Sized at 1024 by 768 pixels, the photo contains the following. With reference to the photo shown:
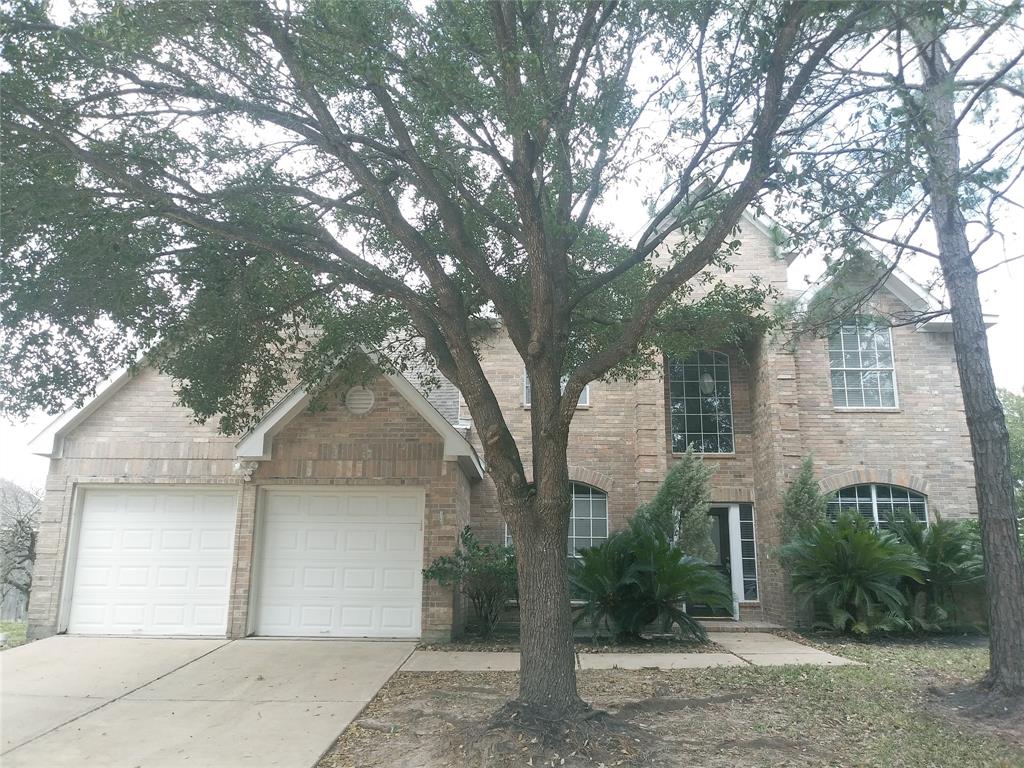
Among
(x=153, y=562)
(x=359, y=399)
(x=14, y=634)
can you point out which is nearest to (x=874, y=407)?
(x=359, y=399)

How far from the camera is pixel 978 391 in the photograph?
7801 mm

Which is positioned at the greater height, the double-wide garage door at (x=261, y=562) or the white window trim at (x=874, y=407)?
the white window trim at (x=874, y=407)

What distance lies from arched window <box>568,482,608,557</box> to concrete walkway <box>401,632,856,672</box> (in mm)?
4038

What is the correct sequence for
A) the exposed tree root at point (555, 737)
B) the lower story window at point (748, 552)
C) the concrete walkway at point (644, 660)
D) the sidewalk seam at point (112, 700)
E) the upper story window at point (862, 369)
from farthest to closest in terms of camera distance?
the upper story window at point (862, 369) < the lower story window at point (748, 552) < the concrete walkway at point (644, 660) < the sidewalk seam at point (112, 700) < the exposed tree root at point (555, 737)

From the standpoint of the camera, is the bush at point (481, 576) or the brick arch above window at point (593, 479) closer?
Answer: the bush at point (481, 576)

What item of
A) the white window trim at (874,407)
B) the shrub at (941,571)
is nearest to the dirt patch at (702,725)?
the shrub at (941,571)

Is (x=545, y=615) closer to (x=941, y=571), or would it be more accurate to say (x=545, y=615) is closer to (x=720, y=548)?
(x=941, y=571)

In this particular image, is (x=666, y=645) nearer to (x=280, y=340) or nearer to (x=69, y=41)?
(x=280, y=340)

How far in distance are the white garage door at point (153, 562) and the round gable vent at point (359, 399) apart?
91.6 inches

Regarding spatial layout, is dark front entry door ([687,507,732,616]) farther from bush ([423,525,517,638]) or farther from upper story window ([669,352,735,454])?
bush ([423,525,517,638])

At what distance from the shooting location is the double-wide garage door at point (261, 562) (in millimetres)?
10984

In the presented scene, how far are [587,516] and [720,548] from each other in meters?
2.71

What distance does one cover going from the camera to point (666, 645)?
35.4 feet

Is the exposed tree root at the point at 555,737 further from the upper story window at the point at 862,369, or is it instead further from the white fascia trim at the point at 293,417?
the upper story window at the point at 862,369
